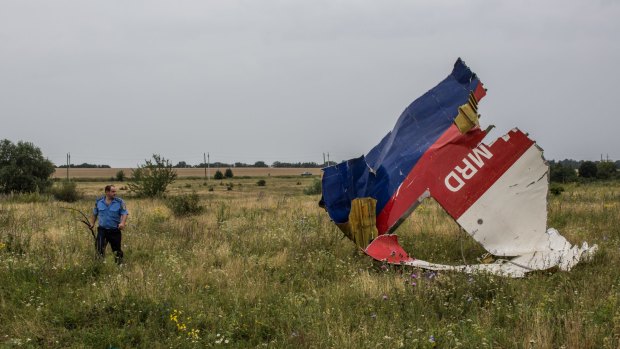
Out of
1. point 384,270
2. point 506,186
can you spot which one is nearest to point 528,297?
point 384,270

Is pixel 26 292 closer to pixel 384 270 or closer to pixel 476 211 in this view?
pixel 384 270

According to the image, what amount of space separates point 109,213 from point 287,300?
3.98 metres

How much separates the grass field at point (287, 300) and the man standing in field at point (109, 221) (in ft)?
0.71

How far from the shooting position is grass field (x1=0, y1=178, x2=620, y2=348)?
4559 mm

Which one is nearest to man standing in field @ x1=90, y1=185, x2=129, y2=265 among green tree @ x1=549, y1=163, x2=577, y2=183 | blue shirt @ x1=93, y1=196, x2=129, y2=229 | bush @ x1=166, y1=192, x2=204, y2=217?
blue shirt @ x1=93, y1=196, x2=129, y2=229

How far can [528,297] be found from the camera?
563cm

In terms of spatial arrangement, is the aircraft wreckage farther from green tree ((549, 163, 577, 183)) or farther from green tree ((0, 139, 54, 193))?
green tree ((549, 163, 577, 183))

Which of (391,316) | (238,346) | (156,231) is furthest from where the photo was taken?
(156,231)

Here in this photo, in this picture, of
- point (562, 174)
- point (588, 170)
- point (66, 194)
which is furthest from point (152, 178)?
point (588, 170)

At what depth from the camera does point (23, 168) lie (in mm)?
33969

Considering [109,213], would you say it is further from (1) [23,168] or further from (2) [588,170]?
(2) [588,170]

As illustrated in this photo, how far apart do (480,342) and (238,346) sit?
6.86 feet

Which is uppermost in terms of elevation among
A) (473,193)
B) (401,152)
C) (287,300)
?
(401,152)

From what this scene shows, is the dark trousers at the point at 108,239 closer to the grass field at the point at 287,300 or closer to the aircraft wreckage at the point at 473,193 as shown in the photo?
the grass field at the point at 287,300
